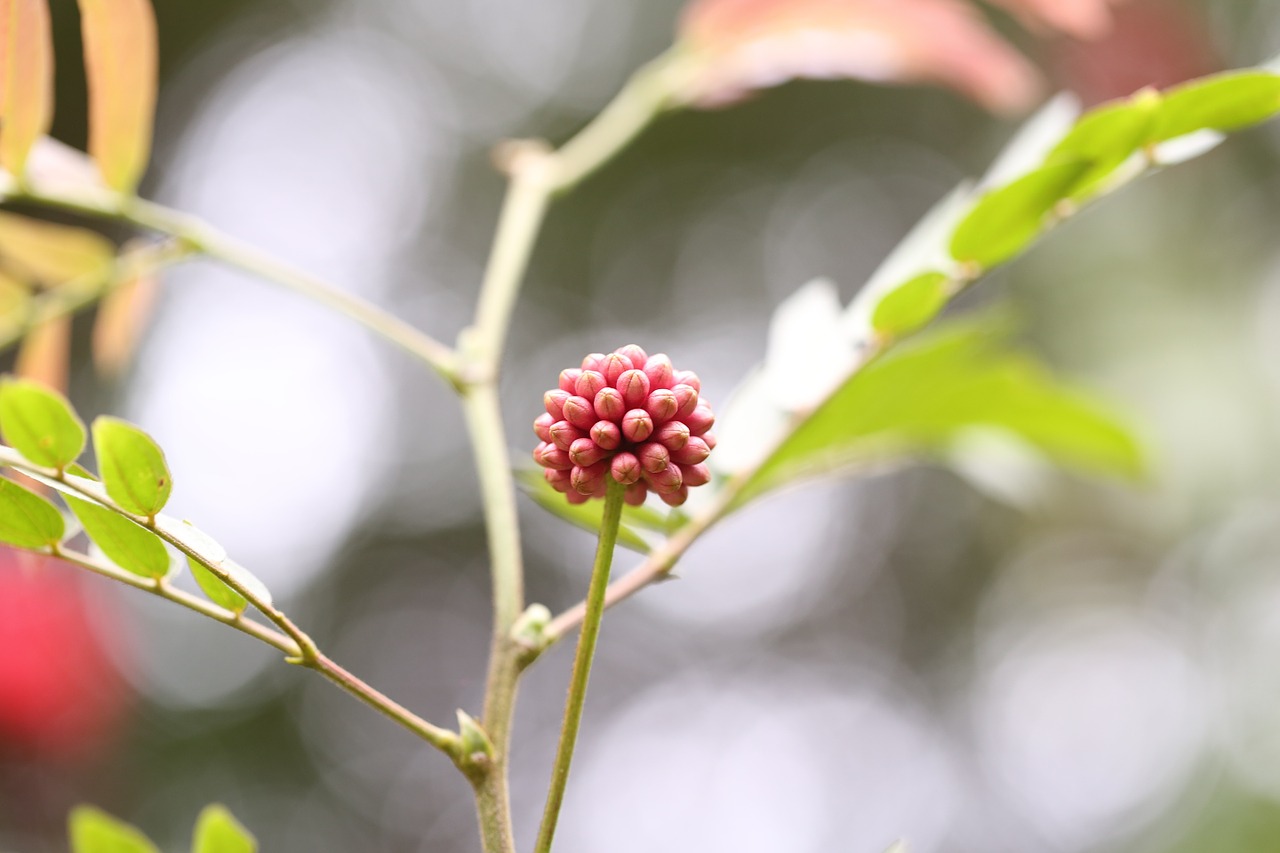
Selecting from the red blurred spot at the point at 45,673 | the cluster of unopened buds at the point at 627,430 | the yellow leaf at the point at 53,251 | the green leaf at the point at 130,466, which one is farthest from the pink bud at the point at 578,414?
the red blurred spot at the point at 45,673

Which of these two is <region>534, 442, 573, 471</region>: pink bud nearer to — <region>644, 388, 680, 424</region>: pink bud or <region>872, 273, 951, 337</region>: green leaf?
<region>644, 388, 680, 424</region>: pink bud

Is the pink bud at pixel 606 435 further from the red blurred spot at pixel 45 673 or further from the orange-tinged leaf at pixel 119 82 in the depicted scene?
the red blurred spot at pixel 45 673

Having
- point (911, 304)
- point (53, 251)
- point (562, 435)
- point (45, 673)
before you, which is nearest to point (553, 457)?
point (562, 435)

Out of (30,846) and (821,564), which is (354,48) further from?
(30,846)

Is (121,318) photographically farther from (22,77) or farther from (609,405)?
(609,405)

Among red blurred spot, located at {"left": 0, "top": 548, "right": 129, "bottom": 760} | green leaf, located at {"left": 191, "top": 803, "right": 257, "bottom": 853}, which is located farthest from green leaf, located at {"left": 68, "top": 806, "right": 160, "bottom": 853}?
red blurred spot, located at {"left": 0, "top": 548, "right": 129, "bottom": 760}

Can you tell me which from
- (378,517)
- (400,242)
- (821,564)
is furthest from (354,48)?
(821,564)
